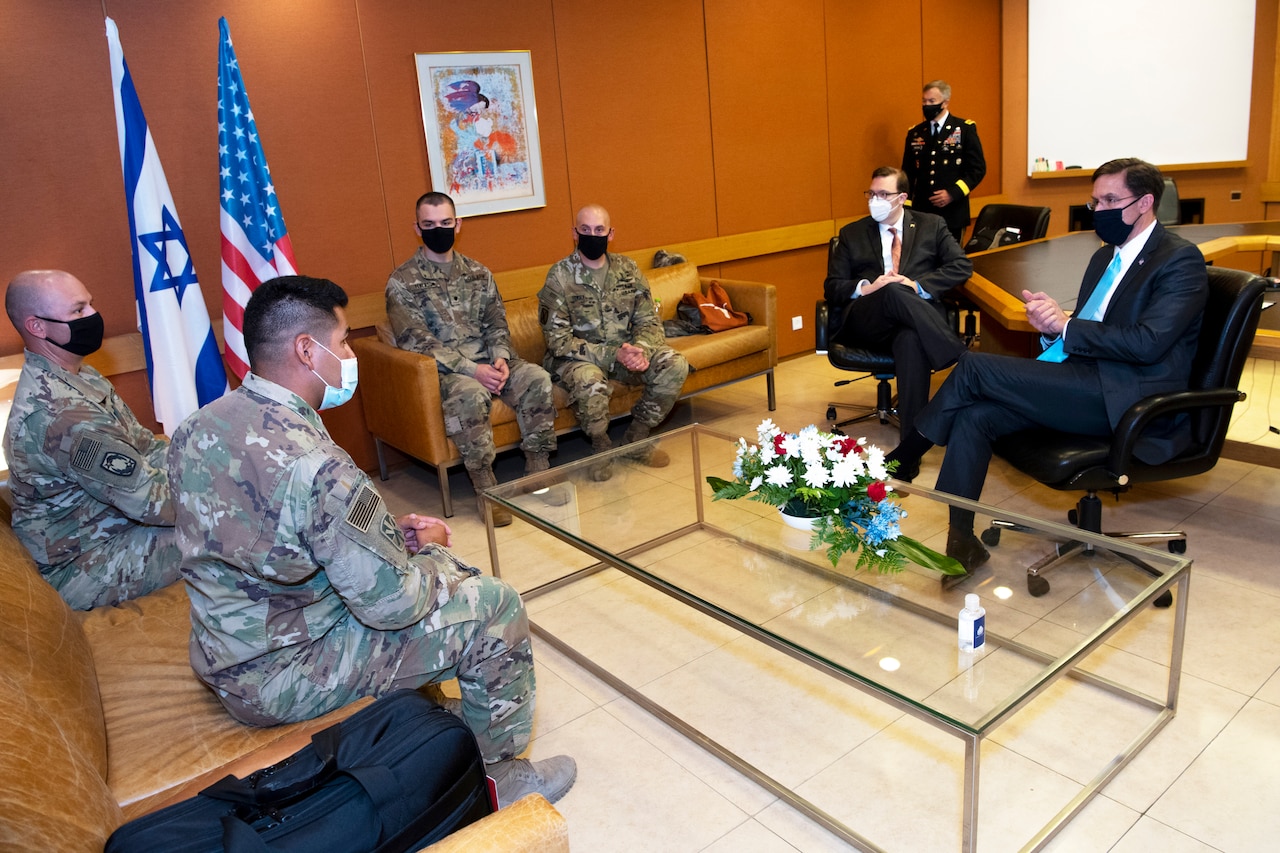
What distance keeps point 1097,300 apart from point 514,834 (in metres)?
2.71

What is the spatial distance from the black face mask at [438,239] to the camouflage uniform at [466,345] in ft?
0.31

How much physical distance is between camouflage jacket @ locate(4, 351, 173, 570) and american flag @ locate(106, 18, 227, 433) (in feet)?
3.82

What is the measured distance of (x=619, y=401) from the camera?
4.62 m

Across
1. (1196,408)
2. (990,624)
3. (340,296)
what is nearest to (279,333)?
(340,296)

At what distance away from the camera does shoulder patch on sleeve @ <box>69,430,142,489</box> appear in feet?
8.28

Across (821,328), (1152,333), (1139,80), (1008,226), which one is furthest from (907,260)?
(1139,80)

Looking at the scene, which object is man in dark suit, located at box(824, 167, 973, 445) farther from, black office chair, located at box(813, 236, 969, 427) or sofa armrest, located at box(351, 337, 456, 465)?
sofa armrest, located at box(351, 337, 456, 465)

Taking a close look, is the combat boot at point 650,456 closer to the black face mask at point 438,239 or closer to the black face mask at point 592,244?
the black face mask at point 592,244

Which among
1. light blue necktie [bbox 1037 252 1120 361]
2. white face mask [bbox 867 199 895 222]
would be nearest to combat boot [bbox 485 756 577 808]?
light blue necktie [bbox 1037 252 1120 361]

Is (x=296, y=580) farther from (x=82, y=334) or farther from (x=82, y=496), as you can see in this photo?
(x=82, y=334)

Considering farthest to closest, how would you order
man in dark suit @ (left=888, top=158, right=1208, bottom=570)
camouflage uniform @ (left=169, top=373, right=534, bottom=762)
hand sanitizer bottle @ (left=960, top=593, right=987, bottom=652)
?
man in dark suit @ (left=888, top=158, right=1208, bottom=570) → hand sanitizer bottle @ (left=960, top=593, right=987, bottom=652) → camouflage uniform @ (left=169, top=373, right=534, bottom=762)

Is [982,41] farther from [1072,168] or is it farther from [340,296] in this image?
[340,296]

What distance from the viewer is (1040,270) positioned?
4312mm

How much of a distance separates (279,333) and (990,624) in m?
1.72
